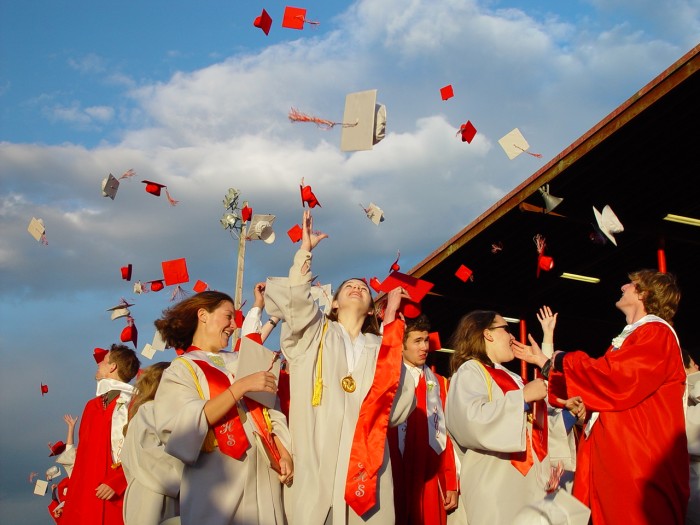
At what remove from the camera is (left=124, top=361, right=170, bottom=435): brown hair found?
222 inches

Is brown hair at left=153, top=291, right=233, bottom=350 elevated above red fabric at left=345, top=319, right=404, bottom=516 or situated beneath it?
elevated above

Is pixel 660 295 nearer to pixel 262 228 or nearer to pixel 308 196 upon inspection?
pixel 308 196

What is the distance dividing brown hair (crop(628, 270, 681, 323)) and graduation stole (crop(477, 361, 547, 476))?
916 millimetres

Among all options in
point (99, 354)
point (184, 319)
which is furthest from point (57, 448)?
point (184, 319)

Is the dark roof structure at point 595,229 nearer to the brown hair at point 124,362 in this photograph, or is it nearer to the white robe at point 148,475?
the brown hair at point 124,362

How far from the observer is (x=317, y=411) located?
14.6 feet

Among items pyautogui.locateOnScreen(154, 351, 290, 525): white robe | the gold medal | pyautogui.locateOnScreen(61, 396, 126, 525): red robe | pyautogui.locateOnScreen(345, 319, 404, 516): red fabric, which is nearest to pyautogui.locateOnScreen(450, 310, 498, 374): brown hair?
pyautogui.locateOnScreen(345, 319, 404, 516): red fabric

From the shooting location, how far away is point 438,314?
540 inches

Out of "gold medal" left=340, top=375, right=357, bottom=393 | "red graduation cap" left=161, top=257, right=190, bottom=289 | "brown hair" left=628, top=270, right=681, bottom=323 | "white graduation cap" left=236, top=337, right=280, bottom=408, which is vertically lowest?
"gold medal" left=340, top=375, right=357, bottom=393

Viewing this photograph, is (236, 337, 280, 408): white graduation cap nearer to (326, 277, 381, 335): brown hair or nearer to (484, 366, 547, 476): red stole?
(326, 277, 381, 335): brown hair

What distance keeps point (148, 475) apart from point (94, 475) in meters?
2.31

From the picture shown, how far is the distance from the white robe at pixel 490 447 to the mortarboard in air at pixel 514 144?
416cm

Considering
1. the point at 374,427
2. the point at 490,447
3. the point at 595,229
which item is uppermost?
the point at 595,229

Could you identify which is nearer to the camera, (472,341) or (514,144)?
(472,341)
